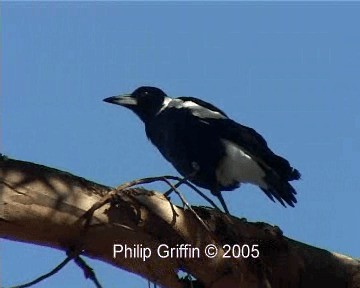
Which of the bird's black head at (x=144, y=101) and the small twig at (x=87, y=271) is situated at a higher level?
the bird's black head at (x=144, y=101)

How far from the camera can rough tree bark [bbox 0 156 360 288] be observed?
1723 mm

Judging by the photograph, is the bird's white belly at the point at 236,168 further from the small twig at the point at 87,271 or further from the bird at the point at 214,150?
the small twig at the point at 87,271

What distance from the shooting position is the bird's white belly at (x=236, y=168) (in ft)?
11.7

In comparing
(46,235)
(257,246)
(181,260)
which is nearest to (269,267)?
(257,246)

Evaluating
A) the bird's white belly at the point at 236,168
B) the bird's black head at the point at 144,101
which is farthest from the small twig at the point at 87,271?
the bird's black head at the point at 144,101

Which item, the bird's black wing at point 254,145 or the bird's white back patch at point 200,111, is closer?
the bird's black wing at point 254,145

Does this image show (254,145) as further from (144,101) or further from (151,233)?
(151,233)

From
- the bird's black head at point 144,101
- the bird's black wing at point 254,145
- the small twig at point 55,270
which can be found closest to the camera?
the small twig at point 55,270

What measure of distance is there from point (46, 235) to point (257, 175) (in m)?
1.92

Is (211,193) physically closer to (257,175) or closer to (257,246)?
(257,175)

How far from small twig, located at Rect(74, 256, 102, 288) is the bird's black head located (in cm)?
232

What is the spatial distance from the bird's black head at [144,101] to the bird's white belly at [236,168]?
Result: 23.3 inches

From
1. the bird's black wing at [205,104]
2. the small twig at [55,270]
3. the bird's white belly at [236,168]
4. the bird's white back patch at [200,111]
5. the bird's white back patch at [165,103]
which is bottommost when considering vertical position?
the small twig at [55,270]

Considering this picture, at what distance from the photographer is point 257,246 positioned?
204 cm
